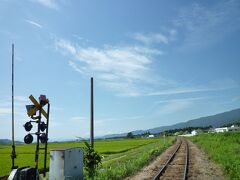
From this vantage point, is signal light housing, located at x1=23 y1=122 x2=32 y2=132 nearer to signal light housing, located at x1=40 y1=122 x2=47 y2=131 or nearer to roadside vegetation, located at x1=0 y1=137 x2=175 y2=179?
signal light housing, located at x1=40 y1=122 x2=47 y2=131

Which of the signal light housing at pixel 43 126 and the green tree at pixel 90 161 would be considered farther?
the green tree at pixel 90 161

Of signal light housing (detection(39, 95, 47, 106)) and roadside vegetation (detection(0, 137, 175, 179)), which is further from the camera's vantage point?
roadside vegetation (detection(0, 137, 175, 179))

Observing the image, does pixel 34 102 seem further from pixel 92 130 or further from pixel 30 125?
pixel 92 130

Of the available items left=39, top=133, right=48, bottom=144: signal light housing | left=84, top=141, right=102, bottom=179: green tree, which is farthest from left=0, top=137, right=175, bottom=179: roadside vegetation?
left=39, top=133, right=48, bottom=144: signal light housing

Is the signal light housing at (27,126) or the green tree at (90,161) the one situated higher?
the signal light housing at (27,126)

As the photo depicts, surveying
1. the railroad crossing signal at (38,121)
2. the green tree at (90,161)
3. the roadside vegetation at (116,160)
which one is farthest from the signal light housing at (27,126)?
the green tree at (90,161)

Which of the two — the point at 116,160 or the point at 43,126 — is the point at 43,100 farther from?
the point at 116,160

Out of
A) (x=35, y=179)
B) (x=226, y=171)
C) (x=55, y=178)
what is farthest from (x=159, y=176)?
(x=35, y=179)

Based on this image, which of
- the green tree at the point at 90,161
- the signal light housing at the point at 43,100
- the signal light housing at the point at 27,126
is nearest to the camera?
the signal light housing at the point at 27,126

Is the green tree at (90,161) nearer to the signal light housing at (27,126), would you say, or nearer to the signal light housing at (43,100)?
the signal light housing at (43,100)

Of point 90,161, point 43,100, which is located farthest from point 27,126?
point 90,161

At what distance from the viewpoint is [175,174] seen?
54.5 ft

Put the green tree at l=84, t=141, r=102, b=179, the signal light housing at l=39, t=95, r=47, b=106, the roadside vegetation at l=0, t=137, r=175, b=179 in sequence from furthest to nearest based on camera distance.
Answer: the roadside vegetation at l=0, t=137, r=175, b=179 < the green tree at l=84, t=141, r=102, b=179 < the signal light housing at l=39, t=95, r=47, b=106

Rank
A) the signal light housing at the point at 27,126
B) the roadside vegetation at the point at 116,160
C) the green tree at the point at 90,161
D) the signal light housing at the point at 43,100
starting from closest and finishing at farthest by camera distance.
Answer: the signal light housing at the point at 27,126, the signal light housing at the point at 43,100, the green tree at the point at 90,161, the roadside vegetation at the point at 116,160
